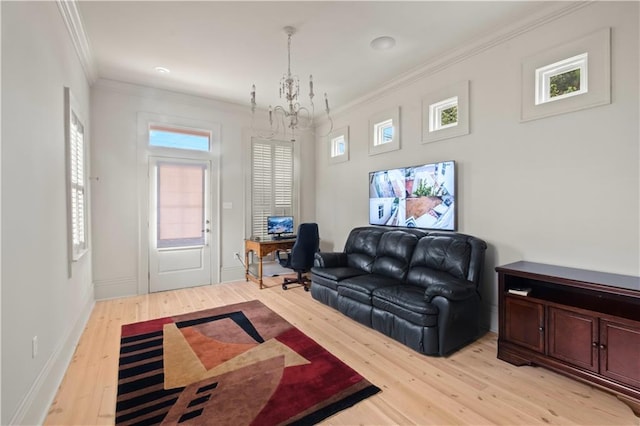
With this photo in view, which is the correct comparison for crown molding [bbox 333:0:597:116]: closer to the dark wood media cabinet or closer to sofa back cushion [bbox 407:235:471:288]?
sofa back cushion [bbox 407:235:471:288]

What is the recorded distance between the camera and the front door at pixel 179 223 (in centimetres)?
479

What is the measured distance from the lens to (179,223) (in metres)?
4.97

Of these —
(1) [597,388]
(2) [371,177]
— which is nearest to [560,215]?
(1) [597,388]

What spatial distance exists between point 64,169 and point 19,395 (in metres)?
1.86

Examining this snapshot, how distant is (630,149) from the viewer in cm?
235

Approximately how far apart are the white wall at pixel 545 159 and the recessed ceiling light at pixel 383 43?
0.22 meters

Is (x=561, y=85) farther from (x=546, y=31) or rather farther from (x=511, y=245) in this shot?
(x=511, y=245)

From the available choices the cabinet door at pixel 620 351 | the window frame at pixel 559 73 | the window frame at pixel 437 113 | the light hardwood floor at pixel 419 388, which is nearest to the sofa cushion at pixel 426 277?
the light hardwood floor at pixel 419 388

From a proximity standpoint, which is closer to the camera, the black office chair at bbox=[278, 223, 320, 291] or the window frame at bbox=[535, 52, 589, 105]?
the window frame at bbox=[535, 52, 589, 105]

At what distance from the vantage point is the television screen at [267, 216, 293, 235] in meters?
5.40

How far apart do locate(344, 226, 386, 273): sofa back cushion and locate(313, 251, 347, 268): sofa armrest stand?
91mm

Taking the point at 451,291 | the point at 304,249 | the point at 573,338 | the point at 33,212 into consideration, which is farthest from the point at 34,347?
the point at 573,338

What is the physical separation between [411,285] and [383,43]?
107 inches

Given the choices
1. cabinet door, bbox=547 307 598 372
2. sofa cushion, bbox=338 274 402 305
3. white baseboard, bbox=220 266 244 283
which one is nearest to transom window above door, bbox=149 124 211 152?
white baseboard, bbox=220 266 244 283
